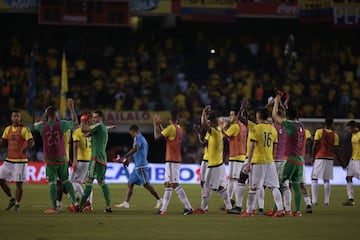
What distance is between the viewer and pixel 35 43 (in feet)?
150

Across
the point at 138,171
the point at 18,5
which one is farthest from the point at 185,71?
the point at 138,171

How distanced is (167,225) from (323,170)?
8871 mm

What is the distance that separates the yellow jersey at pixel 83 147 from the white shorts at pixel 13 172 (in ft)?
4.78

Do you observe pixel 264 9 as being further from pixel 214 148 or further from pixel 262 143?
pixel 262 143

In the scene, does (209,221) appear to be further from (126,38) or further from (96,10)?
(126,38)

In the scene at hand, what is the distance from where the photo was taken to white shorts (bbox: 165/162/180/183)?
19.9 metres

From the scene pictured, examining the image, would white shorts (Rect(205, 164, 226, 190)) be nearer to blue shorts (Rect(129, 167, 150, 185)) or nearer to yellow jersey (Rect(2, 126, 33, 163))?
blue shorts (Rect(129, 167, 150, 185))

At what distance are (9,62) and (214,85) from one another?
1074cm

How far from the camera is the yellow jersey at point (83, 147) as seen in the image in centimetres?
2116

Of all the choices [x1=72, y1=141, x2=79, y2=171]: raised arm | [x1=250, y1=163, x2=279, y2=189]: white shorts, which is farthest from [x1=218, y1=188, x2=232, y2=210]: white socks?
[x1=72, y1=141, x2=79, y2=171]: raised arm

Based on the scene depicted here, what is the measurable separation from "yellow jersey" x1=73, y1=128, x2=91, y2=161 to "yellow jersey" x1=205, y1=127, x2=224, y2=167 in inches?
129

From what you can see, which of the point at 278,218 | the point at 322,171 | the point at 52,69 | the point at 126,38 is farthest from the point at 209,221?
the point at 126,38

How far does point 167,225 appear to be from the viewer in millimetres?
16500

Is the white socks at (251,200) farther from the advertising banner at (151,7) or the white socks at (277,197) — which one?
the advertising banner at (151,7)
